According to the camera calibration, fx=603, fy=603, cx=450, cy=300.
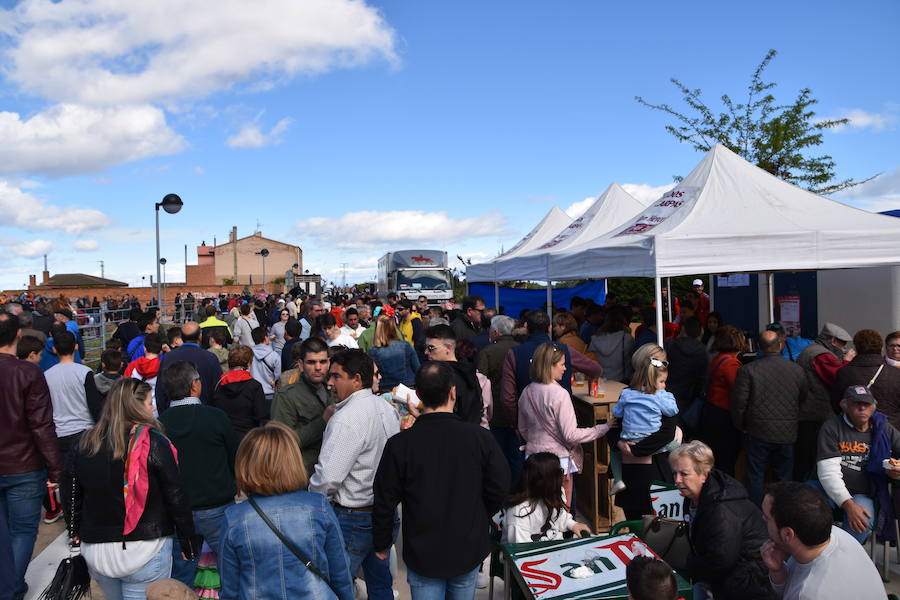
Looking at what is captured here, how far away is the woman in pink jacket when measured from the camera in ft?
14.0

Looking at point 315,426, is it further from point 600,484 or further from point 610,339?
point 610,339

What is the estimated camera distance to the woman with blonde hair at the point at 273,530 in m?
2.34

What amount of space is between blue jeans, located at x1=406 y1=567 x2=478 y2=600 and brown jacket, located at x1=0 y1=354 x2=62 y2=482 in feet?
8.74

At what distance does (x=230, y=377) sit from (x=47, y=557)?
218 cm

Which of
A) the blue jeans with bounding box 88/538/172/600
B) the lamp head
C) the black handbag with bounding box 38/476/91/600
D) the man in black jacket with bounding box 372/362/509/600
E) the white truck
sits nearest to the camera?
the man in black jacket with bounding box 372/362/509/600

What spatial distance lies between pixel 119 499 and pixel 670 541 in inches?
114

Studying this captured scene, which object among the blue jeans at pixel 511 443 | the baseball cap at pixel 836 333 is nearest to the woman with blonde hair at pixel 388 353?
the blue jeans at pixel 511 443

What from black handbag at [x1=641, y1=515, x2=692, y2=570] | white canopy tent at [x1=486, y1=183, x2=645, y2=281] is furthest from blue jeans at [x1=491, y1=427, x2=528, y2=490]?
white canopy tent at [x1=486, y1=183, x2=645, y2=281]

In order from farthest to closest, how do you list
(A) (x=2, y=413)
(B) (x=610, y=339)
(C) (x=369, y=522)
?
(B) (x=610, y=339)
(A) (x=2, y=413)
(C) (x=369, y=522)

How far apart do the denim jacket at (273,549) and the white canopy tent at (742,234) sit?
4084mm

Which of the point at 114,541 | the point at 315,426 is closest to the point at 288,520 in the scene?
the point at 114,541

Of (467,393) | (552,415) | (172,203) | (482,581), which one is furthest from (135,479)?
(172,203)

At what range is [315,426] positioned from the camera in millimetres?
3854

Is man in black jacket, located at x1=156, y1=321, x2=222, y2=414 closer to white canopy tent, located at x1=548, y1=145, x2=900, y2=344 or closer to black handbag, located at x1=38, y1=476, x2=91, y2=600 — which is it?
black handbag, located at x1=38, y1=476, x2=91, y2=600
